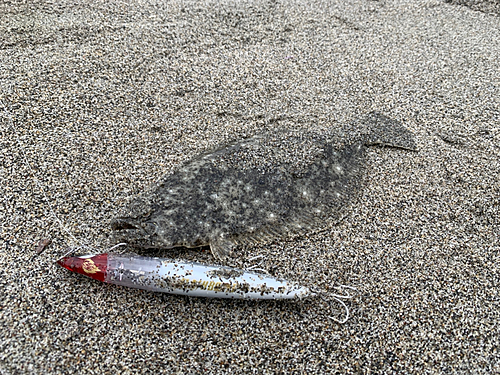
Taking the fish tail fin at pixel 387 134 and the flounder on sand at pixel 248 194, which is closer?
the flounder on sand at pixel 248 194

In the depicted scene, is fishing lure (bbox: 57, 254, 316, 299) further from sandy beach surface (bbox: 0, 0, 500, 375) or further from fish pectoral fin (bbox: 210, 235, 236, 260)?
fish pectoral fin (bbox: 210, 235, 236, 260)

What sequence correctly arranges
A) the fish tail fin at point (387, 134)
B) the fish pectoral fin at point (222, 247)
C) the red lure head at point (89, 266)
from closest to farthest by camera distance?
1. the red lure head at point (89, 266)
2. the fish pectoral fin at point (222, 247)
3. the fish tail fin at point (387, 134)

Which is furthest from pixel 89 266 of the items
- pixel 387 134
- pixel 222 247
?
pixel 387 134

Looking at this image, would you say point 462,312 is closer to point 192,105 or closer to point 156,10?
point 192,105

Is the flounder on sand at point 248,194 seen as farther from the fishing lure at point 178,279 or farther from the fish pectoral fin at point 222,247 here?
the fishing lure at point 178,279

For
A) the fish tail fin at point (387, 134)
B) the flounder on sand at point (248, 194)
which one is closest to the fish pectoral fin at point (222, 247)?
the flounder on sand at point (248, 194)

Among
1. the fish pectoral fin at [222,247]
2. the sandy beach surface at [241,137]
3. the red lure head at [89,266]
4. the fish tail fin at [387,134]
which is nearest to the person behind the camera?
the sandy beach surface at [241,137]

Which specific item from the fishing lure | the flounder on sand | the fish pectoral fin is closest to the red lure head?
the fishing lure
